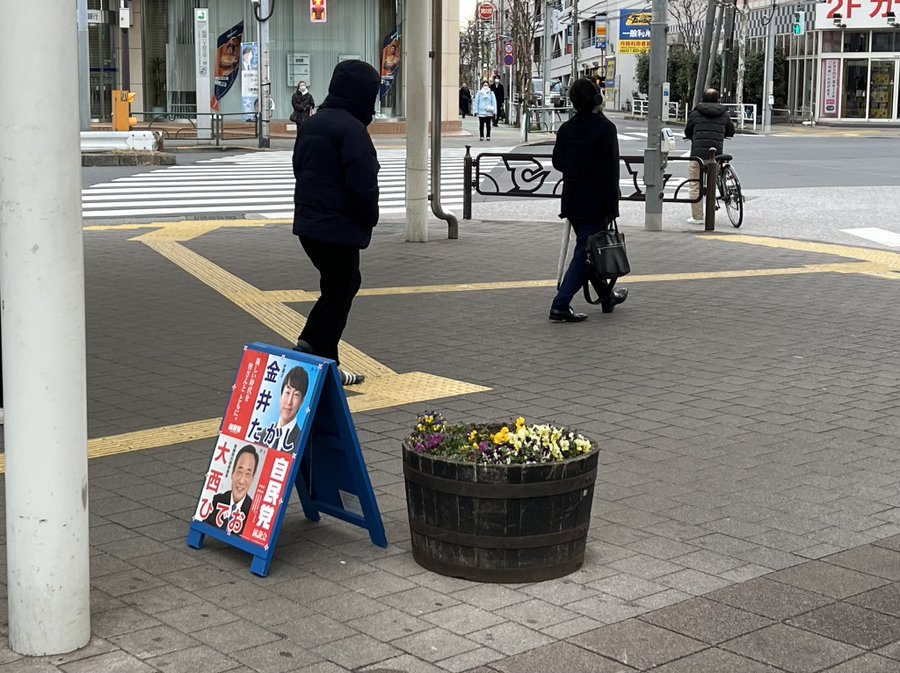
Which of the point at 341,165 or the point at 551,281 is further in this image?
the point at 551,281

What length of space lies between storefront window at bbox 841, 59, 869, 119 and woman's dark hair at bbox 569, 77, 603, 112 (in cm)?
→ 4886

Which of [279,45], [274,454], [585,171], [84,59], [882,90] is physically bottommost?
[274,454]

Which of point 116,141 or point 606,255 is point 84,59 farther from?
point 606,255

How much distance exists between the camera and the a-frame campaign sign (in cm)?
488

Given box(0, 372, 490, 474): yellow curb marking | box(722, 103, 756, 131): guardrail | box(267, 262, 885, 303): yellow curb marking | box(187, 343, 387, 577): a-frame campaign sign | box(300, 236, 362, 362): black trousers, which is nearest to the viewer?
box(187, 343, 387, 577): a-frame campaign sign

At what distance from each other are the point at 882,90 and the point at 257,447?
55.0 metres

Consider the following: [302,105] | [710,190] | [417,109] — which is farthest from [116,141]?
[710,190]

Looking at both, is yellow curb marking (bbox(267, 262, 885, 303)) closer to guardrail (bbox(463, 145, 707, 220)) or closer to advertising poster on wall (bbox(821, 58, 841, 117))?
guardrail (bbox(463, 145, 707, 220))

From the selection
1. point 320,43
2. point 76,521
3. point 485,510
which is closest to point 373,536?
point 485,510

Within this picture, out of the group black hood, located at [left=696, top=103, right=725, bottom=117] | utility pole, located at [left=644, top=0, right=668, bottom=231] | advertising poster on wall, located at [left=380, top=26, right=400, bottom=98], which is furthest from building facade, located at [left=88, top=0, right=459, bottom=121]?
utility pole, located at [left=644, top=0, right=668, bottom=231]

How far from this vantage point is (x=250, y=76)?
37562 millimetres

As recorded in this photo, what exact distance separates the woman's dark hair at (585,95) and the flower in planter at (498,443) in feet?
18.0

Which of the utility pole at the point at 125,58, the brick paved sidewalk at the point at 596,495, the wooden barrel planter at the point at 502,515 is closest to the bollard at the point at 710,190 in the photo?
the brick paved sidewalk at the point at 596,495

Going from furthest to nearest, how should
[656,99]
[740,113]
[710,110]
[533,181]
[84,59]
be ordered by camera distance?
[740,113] → [84,59] → [533,181] → [710,110] → [656,99]
